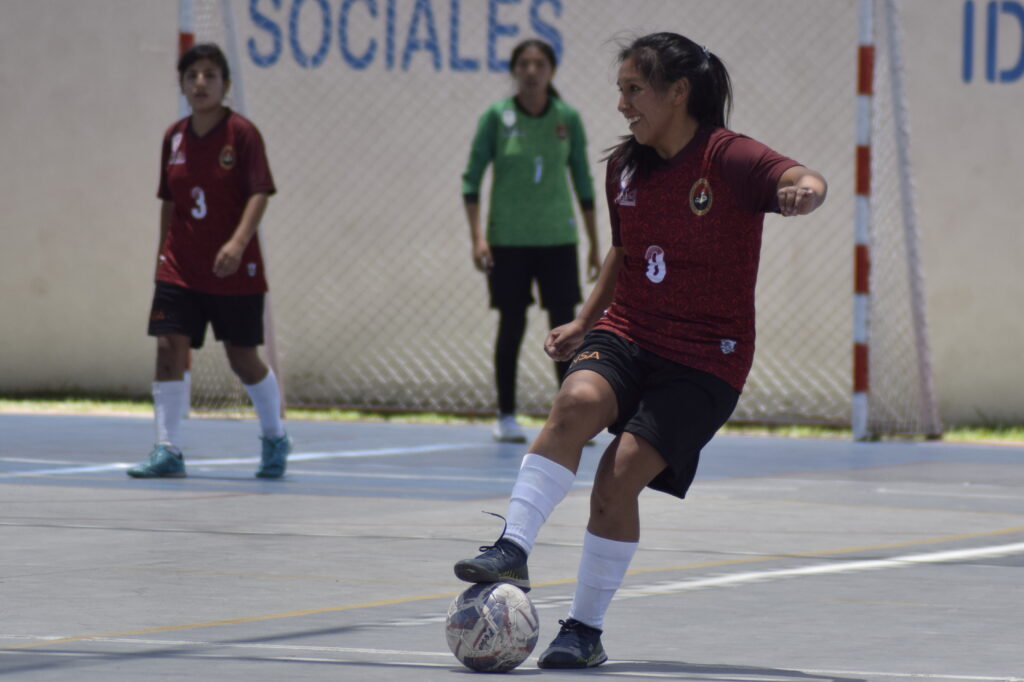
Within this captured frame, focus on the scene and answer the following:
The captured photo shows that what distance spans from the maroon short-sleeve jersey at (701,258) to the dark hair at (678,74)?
0.30 feet

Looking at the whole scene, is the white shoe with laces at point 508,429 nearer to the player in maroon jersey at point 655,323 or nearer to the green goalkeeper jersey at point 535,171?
the green goalkeeper jersey at point 535,171

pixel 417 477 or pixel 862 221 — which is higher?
pixel 862 221

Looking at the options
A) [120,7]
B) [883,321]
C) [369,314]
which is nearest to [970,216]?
[883,321]

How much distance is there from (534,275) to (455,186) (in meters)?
2.29

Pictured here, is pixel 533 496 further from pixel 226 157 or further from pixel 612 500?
pixel 226 157

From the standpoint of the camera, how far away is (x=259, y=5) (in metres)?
13.7

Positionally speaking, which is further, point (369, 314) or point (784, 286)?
point (369, 314)

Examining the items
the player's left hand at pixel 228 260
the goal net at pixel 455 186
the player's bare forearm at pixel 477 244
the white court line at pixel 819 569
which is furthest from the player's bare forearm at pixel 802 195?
the goal net at pixel 455 186

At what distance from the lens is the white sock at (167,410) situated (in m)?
8.92

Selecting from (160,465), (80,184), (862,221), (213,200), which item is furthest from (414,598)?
(80,184)

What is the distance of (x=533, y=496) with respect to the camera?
15.3ft

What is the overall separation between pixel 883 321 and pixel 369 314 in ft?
12.0

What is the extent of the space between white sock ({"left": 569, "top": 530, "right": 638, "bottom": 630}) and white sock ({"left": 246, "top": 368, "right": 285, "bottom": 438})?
4.41 m

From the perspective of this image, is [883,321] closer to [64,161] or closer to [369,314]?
[369,314]
